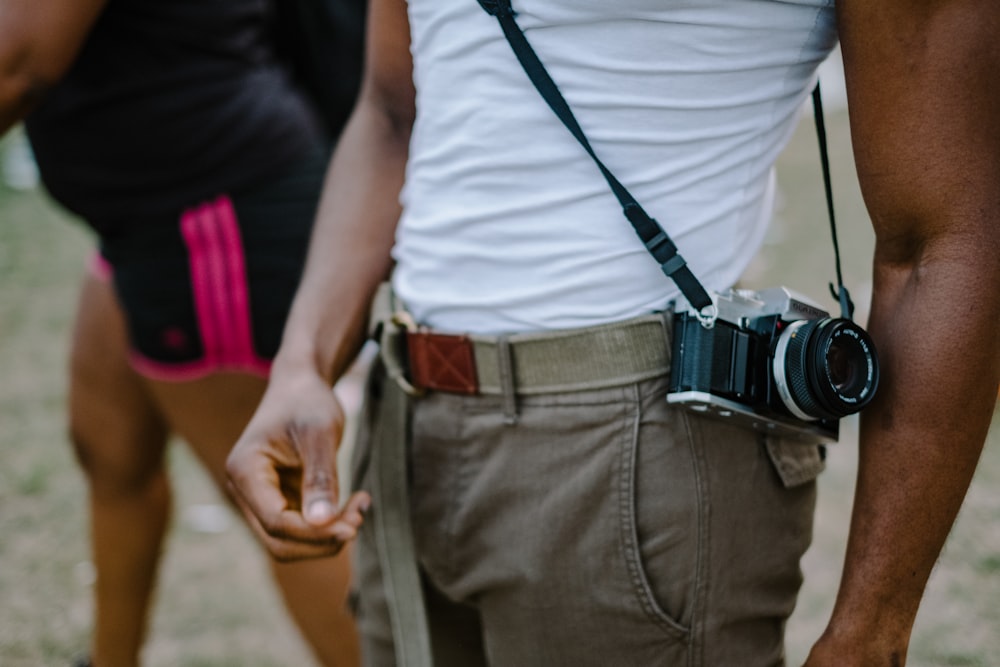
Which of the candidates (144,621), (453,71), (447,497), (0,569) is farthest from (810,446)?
(0,569)

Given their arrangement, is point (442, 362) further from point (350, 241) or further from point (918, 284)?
point (918, 284)

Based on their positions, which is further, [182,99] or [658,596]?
[182,99]

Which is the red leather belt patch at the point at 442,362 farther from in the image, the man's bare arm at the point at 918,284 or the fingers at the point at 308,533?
the man's bare arm at the point at 918,284

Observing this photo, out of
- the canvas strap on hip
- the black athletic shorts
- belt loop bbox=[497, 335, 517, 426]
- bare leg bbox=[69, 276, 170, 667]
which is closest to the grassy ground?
bare leg bbox=[69, 276, 170, 667]

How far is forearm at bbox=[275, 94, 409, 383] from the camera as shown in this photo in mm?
1540

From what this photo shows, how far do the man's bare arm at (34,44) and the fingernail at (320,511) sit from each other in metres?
0.86

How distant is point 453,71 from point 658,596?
671mm

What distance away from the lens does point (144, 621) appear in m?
2.53

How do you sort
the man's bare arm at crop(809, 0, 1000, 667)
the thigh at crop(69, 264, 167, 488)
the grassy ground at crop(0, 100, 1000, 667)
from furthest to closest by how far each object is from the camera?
the grassy ground at crop(0, 100, 1000, 667) < the thigh at crop(69, 264, 167, 488) < the man's bare arm at crop(809, 0, 1000, 667)

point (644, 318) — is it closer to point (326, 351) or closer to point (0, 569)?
point (326, 351)

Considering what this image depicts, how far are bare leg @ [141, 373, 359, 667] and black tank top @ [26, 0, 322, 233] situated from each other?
358 mm

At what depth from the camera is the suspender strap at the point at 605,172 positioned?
1183 mm

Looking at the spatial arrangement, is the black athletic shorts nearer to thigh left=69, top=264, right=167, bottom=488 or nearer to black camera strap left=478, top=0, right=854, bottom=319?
thigh left=69, top=264, right=167, bottom=488

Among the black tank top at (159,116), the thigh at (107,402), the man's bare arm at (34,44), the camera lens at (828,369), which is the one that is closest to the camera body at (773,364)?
the camera lens at (828,369)
